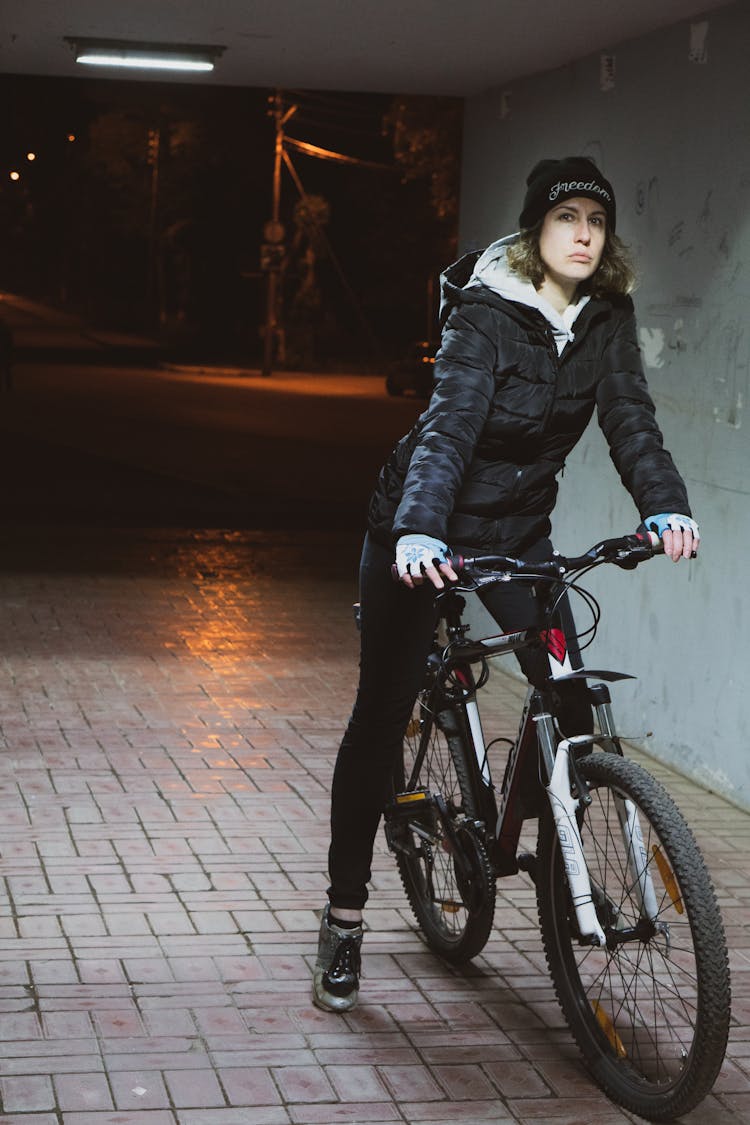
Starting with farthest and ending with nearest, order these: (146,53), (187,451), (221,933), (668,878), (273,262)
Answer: (273,262), (187,451), (146,53), (221,933), (668,878)

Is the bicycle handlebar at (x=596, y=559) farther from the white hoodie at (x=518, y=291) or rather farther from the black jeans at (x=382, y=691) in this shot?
the white hoodie at (x=518, y=291)

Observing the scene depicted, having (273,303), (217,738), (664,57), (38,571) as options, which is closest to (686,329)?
(664,57)

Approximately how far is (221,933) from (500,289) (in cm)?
202

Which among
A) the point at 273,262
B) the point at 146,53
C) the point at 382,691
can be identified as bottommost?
the point at 273,262

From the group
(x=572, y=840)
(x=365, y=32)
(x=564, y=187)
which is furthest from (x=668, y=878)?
(x=365, y=32)

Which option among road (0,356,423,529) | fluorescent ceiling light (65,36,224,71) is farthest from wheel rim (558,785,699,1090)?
road (0,356,423,529)

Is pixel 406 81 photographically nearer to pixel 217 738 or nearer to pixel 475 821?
pixel 217 738

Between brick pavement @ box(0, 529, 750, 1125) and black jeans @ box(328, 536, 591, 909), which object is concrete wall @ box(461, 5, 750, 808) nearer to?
brick pavement @ box(0, 529, 750, 1125)

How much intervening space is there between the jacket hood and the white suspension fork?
100 centimetres

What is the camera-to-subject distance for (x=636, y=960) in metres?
4.14

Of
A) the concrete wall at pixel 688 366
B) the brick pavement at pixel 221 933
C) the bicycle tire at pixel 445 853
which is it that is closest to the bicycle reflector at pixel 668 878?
the brick pavement at pixel 221 933

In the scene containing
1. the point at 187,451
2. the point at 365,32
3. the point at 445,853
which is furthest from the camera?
the point at 187,451

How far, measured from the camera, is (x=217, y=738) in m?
7.23

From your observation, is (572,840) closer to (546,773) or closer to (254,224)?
(546,773)
